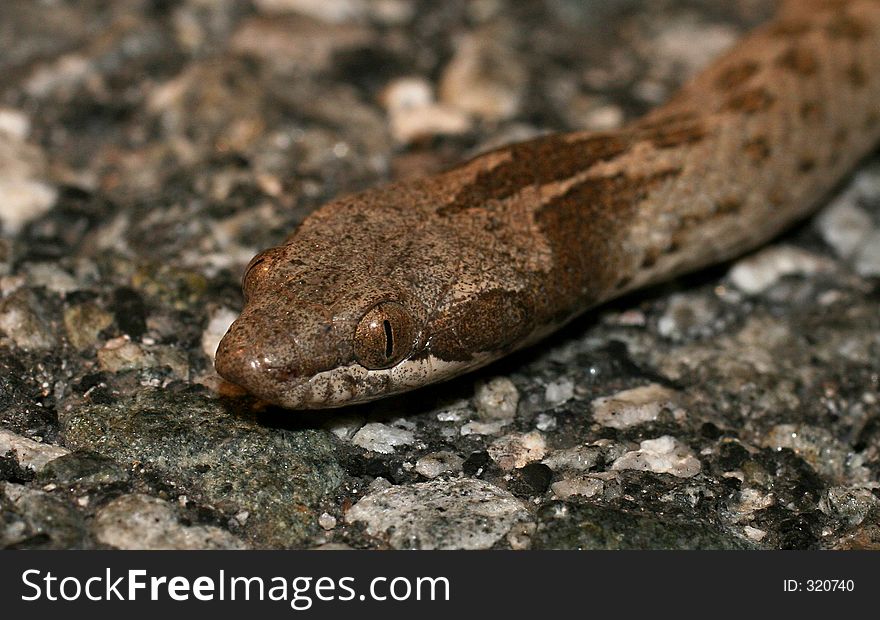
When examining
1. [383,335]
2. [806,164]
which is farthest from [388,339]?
[806,164]

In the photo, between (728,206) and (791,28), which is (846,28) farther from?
(728,206)

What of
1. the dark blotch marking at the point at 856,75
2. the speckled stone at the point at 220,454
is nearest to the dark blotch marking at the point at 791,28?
the dark blotch marking at the point at 856,75

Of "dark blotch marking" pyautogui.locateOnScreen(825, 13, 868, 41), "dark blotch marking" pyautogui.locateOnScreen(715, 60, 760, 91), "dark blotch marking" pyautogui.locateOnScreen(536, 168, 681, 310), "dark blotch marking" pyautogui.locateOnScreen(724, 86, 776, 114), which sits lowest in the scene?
"dark blotch marking" pyautogui.locateOnScreen(536, 168, 681, 310)

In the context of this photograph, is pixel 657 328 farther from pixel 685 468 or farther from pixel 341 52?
pixel 341 52

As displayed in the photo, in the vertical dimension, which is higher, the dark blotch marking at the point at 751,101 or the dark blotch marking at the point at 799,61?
the dark blotch marking at the point at 799,61

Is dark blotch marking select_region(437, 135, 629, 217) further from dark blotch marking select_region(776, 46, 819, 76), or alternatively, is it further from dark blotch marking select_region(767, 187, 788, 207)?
dark blotch marking select_region(776, 46, 819, 76)

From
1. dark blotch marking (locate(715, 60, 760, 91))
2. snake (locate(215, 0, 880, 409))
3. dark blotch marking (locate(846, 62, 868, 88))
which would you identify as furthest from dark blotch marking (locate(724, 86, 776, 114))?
dark blotch marking (locate(846, 62, 868, 88))

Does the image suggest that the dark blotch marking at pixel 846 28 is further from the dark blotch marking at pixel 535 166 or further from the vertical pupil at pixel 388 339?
the vertical pupil at pixel 388 339
